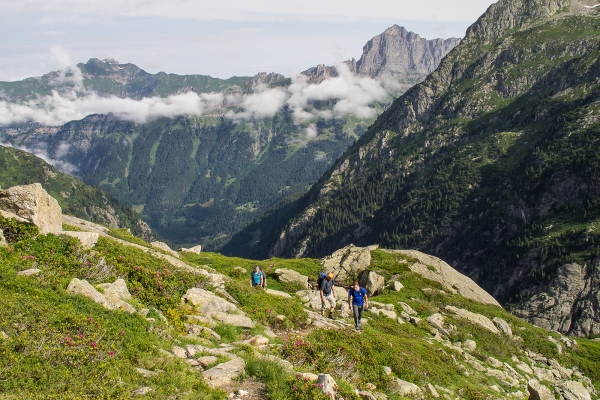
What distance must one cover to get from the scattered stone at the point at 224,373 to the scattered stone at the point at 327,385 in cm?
280

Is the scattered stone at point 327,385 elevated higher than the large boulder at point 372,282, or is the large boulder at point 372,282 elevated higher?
the scattered stone at point 327,385

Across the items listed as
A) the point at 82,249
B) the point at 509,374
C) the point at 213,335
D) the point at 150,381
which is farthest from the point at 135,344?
the point at 509,374

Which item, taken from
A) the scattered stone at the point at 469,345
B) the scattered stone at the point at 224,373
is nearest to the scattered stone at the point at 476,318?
the scattered stone at the point at 469,345

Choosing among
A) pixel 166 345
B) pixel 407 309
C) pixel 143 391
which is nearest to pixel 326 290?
pixel 407 309

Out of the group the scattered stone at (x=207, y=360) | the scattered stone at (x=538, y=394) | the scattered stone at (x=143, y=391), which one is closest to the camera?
the scattered stone at (x=143, y=391)

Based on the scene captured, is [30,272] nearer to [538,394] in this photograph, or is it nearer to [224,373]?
[224,373]

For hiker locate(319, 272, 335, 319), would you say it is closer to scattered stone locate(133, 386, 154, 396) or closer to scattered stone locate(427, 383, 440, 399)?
scattered stone locate(427, 383, 440, 399)

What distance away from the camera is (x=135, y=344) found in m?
13.4

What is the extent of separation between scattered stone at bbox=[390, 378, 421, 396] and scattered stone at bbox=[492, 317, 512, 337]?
24.1 m

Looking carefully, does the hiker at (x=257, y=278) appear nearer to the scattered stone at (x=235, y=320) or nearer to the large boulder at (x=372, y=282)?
the scattered stone at (x=235, y=320)

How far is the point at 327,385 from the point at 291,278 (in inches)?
1063

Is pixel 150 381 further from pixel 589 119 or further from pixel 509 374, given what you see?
pixel 589 119

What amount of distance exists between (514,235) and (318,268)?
6448 inches

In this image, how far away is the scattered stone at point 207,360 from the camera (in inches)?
553
